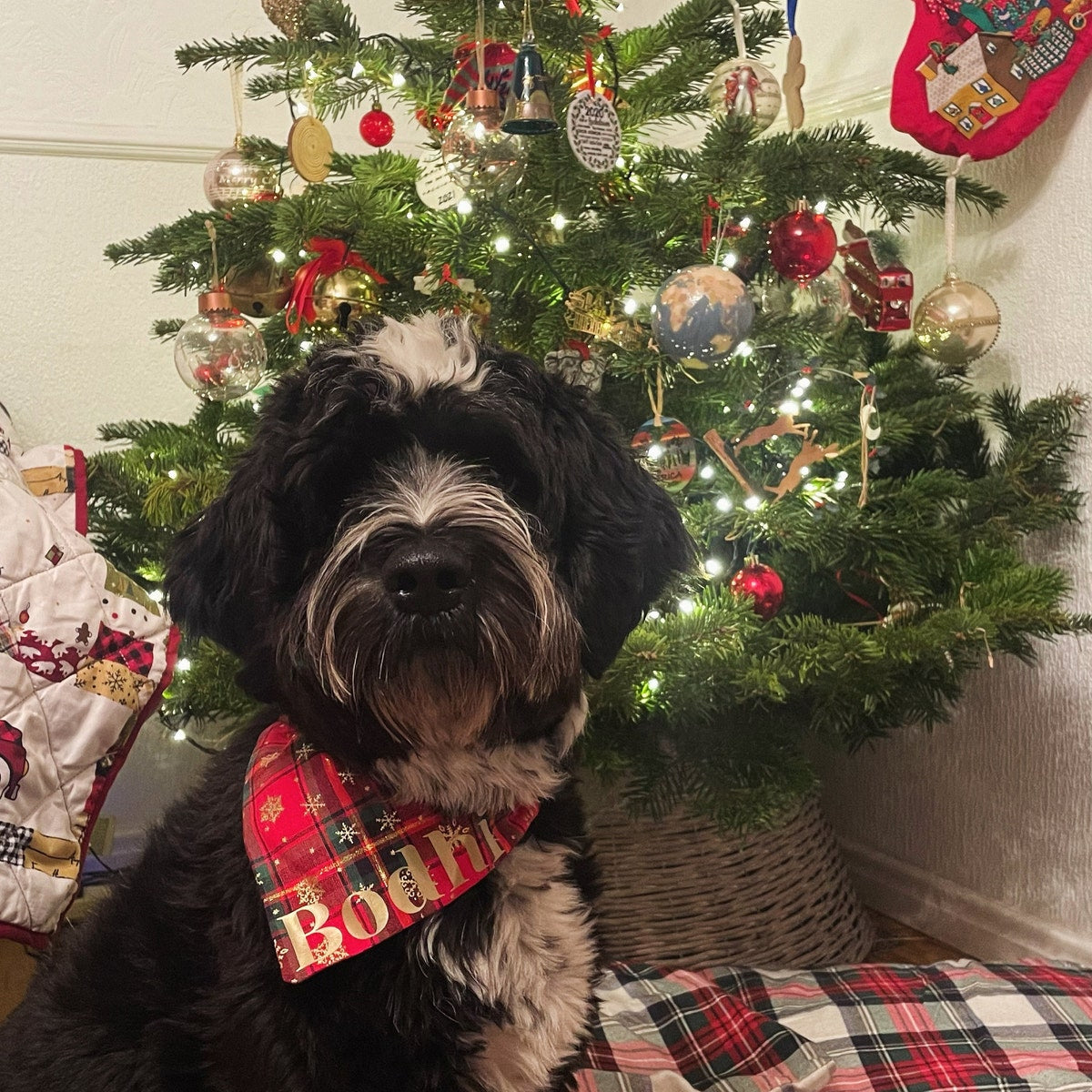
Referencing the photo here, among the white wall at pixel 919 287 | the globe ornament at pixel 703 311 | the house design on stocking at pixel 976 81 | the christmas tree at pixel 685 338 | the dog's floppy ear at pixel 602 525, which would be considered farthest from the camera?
the white wall at pixel 919 287

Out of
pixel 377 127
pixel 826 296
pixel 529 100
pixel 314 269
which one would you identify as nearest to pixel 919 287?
pixel 826 296

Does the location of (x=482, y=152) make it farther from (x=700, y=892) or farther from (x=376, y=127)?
(x=700, y=892)

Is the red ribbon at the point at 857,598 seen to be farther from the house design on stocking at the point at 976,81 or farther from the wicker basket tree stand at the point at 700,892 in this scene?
the house design on stocking at the point at 976,81

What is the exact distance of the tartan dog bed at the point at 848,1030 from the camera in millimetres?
1790

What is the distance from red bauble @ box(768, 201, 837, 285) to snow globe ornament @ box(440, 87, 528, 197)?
504 mm

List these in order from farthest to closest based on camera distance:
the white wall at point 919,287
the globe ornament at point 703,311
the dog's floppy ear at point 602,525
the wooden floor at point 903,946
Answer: the wooden floor at point 903,946
the white wall at point 919,287
the globe ornament at point 703,311
the dog's floppy ear at point 602,525

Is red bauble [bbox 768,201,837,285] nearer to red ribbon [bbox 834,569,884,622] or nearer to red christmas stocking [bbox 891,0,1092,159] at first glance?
red christmas stocking [bbox 891,0,1092,159]

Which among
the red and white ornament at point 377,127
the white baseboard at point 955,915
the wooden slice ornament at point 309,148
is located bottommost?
the white baseboard at point 955,915

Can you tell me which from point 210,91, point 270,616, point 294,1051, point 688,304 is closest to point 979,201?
point 688,304

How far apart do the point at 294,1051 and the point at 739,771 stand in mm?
1132

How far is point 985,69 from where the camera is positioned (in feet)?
6.90

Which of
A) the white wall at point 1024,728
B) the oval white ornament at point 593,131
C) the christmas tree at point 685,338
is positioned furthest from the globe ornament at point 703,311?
the white wall at point 1024,728

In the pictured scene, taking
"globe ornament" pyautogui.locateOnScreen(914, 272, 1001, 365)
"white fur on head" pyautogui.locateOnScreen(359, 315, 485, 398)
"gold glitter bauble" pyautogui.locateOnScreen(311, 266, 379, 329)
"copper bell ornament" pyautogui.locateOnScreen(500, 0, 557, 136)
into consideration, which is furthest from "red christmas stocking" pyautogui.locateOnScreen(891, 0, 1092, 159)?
"white fur on head" pyautogui.locateOnScreen(359, 315, 485, 398)

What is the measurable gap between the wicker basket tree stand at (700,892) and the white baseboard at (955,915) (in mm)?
414
